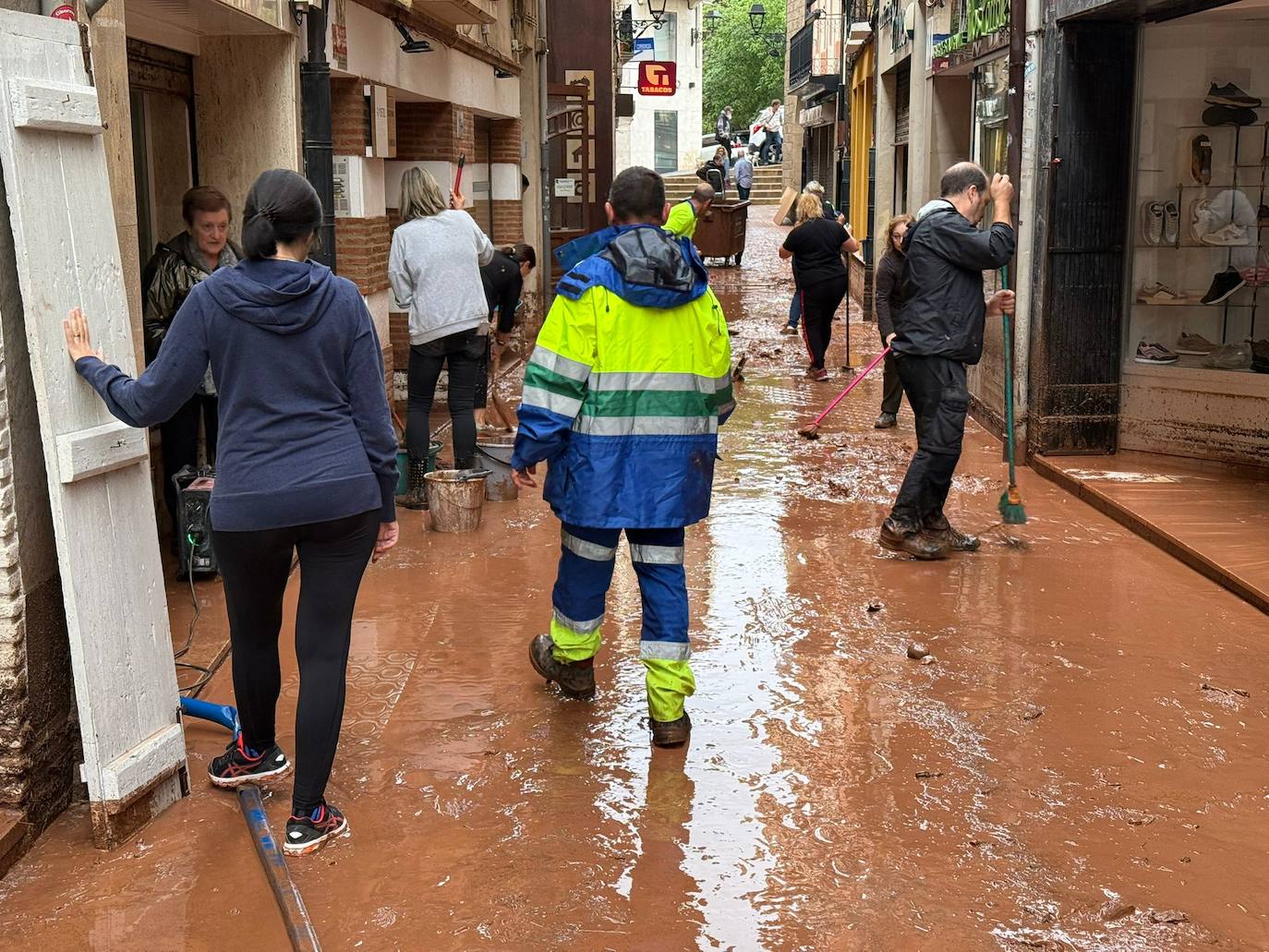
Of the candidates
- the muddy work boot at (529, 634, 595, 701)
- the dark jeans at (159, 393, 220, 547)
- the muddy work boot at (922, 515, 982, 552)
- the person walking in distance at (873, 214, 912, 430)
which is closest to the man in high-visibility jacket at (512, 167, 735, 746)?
the muddy work boot at (529, 634, 595, 701)

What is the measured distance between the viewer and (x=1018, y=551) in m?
7.75

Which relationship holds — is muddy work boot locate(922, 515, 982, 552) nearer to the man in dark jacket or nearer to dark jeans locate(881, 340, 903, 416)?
the man in dark jacket

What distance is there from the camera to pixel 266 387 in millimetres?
3949

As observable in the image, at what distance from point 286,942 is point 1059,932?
194cm

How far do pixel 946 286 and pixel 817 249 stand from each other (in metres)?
6.80

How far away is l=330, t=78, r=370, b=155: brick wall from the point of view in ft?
34.6

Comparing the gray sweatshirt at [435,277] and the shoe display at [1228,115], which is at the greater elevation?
the shoe display at [1228,115]

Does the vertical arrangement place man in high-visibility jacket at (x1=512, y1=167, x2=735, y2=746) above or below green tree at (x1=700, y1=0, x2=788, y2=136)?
below

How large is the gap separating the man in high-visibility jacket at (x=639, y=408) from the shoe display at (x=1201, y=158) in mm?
5977

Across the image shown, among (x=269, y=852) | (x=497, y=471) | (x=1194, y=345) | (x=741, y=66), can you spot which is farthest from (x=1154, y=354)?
(x=741, y=66)

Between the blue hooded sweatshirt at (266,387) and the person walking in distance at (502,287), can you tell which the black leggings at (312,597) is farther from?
the person walking in distance at (502,287)

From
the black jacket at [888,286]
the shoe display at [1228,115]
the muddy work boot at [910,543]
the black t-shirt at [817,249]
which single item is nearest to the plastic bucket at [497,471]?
the muddy work boot at [910,543]

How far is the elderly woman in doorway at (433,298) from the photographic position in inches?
324

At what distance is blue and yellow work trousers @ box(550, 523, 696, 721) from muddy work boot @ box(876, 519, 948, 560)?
108 inches
